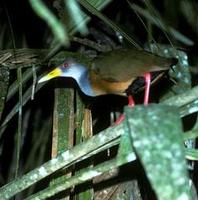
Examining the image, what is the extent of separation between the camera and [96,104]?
2297 mm

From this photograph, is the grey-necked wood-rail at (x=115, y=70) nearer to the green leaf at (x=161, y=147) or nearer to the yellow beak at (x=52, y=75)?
the yellow beak at (x=52, y=75)

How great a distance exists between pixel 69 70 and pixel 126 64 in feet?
1.24

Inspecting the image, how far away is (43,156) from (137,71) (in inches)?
42.2

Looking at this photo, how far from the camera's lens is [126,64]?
6.00 ft

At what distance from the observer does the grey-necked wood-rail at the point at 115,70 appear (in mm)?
1753

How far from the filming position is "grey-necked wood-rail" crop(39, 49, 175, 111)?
1.75m

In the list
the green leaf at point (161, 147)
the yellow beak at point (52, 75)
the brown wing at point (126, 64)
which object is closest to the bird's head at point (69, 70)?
the yellow beak at point (52, 75)

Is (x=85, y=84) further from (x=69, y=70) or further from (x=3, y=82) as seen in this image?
(x=3, y=82)

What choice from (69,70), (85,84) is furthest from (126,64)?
(69,70)

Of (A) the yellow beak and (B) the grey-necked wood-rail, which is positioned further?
(A) the yellow beak

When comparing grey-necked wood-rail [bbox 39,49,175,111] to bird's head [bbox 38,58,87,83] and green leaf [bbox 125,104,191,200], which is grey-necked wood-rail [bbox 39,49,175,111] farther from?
green leaf [bbox 125,104,191,200]

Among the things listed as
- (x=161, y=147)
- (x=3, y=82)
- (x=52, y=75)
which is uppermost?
Answer: (x=52, y=75)

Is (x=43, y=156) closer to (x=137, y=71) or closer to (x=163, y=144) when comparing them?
(x=137, y=71)

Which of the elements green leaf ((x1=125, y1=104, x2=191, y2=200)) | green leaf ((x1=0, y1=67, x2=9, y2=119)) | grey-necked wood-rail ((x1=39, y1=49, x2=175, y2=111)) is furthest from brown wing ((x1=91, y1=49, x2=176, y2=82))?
green leaf ((x1=125, y1=104, x2=191, y2=200))
